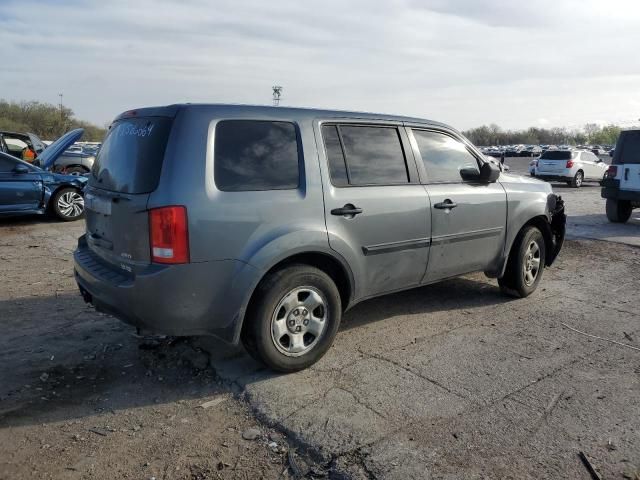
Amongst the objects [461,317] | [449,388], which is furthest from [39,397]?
[461,317]

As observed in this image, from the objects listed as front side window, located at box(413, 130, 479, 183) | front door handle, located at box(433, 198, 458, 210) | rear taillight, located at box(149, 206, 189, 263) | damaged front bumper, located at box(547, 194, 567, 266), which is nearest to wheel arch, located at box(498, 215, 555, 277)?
damaged front bumper, located at box(547, 194, 567, 266)

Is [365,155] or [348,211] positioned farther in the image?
[365,155]

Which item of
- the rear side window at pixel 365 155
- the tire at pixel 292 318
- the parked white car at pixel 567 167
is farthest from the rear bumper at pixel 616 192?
the parked white car at pixel 567 167

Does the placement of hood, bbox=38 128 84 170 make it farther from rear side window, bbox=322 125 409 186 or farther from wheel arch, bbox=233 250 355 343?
wheel arch, bbox=233 250 355 343

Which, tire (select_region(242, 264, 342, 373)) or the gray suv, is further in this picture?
tire (select_region(242, 264, 342, 373))

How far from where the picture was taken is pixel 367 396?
359cm

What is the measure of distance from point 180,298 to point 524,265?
3.75m

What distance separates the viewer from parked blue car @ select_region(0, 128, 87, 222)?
10328 mm

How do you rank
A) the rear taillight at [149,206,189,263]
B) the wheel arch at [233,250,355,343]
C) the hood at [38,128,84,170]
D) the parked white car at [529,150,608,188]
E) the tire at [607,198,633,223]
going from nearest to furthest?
the rear taillight at [149,206,189,263] → the wheel arch at [233,250,355,343] → the hood at [38,128,84,170] → the tire at [607,198,633,223] → the parked white car at [529,150,608,188]

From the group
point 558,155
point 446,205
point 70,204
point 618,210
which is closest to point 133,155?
point 446,205

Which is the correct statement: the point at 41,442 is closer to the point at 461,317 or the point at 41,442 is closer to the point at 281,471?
the point at 281,471

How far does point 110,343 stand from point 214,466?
204 centimetres

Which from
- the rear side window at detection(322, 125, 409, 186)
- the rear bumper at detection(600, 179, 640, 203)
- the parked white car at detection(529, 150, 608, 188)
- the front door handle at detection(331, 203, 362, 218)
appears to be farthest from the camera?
the parked white car at detection(529, 150, 608, 188)

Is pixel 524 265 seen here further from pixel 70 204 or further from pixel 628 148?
pixel 70 204
